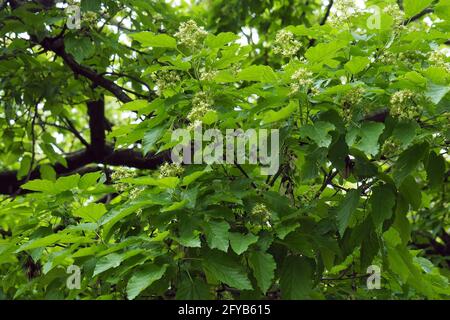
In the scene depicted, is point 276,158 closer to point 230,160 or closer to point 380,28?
point 230,160

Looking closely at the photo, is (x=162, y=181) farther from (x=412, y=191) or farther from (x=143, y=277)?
(x=412, y=191)

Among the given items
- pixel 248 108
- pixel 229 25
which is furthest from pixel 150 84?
pixel 248 108

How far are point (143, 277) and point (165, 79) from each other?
34.3 inches

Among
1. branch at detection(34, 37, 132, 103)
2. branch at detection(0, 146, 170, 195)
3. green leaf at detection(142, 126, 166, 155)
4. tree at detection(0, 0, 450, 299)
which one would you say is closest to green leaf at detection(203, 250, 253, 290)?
tree at detection(0, 0, 450, 299)

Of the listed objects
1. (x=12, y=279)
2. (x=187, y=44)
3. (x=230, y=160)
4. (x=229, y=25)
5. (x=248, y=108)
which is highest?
(x=229, y=25)

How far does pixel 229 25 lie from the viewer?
517 cm

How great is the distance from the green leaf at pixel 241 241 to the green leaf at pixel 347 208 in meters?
0.30

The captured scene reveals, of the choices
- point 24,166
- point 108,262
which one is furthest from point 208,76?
point 24,166

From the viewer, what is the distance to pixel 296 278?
221 cm

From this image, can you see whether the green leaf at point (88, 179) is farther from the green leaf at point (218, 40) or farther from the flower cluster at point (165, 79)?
the green leaf at point (218, 40)

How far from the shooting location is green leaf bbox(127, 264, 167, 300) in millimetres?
1963

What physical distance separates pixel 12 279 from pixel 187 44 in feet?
4.98

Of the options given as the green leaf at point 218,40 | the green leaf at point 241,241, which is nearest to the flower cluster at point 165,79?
the green leaf at point 218,40

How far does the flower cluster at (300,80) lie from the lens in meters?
2.08
